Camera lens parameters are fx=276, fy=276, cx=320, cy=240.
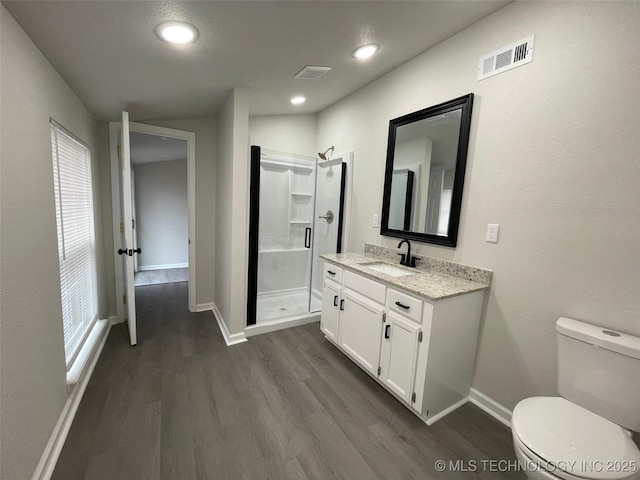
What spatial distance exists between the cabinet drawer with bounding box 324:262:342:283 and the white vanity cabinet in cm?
24

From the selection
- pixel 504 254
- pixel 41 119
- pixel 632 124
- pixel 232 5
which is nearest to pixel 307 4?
pixel 232 5

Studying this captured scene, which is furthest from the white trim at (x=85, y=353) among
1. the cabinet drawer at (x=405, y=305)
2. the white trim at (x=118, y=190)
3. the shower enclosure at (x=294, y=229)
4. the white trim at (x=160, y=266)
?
the white trim at (x=160, y=266)

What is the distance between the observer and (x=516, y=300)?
1691mm

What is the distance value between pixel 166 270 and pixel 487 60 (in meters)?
5.71

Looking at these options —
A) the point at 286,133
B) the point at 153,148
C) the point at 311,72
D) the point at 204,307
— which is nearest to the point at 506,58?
the point at 311,72

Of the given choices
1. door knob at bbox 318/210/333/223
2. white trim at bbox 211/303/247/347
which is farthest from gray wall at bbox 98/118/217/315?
door knob at bbox 318/210/333/223

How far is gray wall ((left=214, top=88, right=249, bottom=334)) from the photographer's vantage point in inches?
94.9

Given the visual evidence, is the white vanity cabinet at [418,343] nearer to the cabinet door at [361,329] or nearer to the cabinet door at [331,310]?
the cabinet door at [361,329]

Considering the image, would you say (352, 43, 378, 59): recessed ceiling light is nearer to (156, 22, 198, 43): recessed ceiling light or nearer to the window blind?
(156, 22, 198, 43): recessed ceiling light

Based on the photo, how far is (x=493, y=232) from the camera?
1.79 m

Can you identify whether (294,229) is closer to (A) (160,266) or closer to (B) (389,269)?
(B) (389,269)

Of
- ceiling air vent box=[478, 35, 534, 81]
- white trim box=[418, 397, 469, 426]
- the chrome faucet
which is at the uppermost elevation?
ceiling air vent box=[478, 35, 534, 81]

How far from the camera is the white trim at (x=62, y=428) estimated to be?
130 cm

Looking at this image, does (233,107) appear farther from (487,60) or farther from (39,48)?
(487,60)
